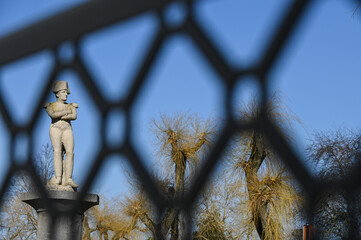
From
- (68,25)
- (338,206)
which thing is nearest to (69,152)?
(68,25)

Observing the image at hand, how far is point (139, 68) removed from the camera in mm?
362

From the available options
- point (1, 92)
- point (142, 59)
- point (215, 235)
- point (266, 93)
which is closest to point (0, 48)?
point (1, 92)

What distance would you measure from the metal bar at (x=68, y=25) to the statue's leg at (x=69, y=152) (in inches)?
104

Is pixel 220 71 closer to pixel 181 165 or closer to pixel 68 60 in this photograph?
pixel 68 60

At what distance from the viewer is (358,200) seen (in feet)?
0.76

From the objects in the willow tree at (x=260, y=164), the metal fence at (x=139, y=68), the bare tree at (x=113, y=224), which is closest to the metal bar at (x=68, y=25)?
the metal fence at (x=139, y=68)

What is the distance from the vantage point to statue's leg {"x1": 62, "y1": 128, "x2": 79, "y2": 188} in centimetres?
312

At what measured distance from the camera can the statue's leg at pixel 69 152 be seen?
3.12m

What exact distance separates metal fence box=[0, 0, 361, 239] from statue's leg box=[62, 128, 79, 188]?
8.65 feet

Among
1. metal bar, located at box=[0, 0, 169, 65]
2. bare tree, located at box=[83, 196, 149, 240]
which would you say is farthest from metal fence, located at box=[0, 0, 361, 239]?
bare tree, located at box=[83, 196, 149, 240]

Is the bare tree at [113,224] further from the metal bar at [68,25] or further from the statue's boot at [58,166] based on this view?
the metal bar at [68,25]

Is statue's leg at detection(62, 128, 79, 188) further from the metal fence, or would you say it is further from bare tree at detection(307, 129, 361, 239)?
bare tree at detection(307, 129, 361, 239)

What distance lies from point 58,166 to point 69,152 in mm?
179

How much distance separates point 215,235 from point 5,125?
4.47m
